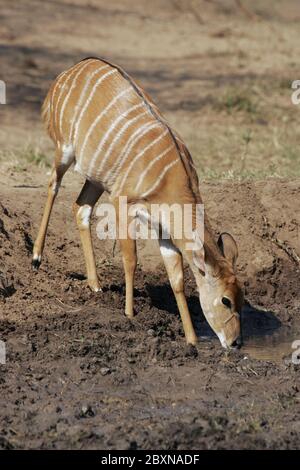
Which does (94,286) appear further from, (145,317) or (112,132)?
(112,132)

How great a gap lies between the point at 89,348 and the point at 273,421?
146 cm

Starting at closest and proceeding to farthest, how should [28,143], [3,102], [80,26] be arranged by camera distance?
[28,143]
[3,102]
[80,26]

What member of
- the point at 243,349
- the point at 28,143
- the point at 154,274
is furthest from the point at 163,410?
the point at 28,143

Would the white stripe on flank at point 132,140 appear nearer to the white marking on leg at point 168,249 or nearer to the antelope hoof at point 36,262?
the white marking on leg at point 168,249

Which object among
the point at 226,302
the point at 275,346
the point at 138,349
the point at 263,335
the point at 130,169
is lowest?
the point at 263,335

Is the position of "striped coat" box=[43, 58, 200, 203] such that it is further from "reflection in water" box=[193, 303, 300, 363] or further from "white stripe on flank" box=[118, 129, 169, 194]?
"reflection in water" box=[193, 303, 300, 363]

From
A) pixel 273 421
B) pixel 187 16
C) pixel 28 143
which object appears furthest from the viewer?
pixel 187 16

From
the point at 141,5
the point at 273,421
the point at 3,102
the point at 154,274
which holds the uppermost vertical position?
the point at 273,421

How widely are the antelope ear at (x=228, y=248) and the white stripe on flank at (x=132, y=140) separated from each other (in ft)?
2.95

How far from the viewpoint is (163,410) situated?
5945 mm

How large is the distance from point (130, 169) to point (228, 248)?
88cm

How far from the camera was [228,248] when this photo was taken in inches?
282

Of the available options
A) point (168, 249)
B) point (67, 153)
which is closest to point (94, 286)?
point (168, 249)

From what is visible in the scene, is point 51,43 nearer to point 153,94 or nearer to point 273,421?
point 153,94
